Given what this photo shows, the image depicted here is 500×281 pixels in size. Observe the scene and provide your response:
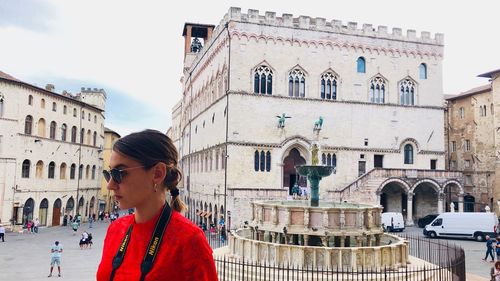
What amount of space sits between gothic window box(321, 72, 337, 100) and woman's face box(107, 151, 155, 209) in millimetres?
35074

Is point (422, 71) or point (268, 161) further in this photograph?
point (422, 71)

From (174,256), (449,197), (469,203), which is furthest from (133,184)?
(469,203)

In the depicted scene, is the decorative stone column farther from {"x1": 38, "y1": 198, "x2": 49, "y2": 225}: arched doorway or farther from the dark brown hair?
the dark brown hair

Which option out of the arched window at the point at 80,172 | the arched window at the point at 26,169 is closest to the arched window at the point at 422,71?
the arched window at the point at 80,172

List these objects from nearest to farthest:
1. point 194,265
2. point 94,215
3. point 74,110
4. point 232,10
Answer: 1. point 194,265
2. point 232,10
3. point 74,110
4. point 94,215

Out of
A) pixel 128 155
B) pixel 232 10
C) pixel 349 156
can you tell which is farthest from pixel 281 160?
pixel 128 155

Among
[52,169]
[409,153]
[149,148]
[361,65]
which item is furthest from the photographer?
[52,169]

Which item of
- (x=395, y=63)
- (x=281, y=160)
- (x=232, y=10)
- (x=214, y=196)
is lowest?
(x=214, y=196)

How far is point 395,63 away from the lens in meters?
38.6

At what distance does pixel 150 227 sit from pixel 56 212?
4287cm

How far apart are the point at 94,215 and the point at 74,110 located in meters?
12.8

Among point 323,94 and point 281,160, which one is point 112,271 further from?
point 323,94

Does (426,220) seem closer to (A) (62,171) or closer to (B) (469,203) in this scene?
(B) (469,203)

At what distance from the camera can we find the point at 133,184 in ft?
8.16
